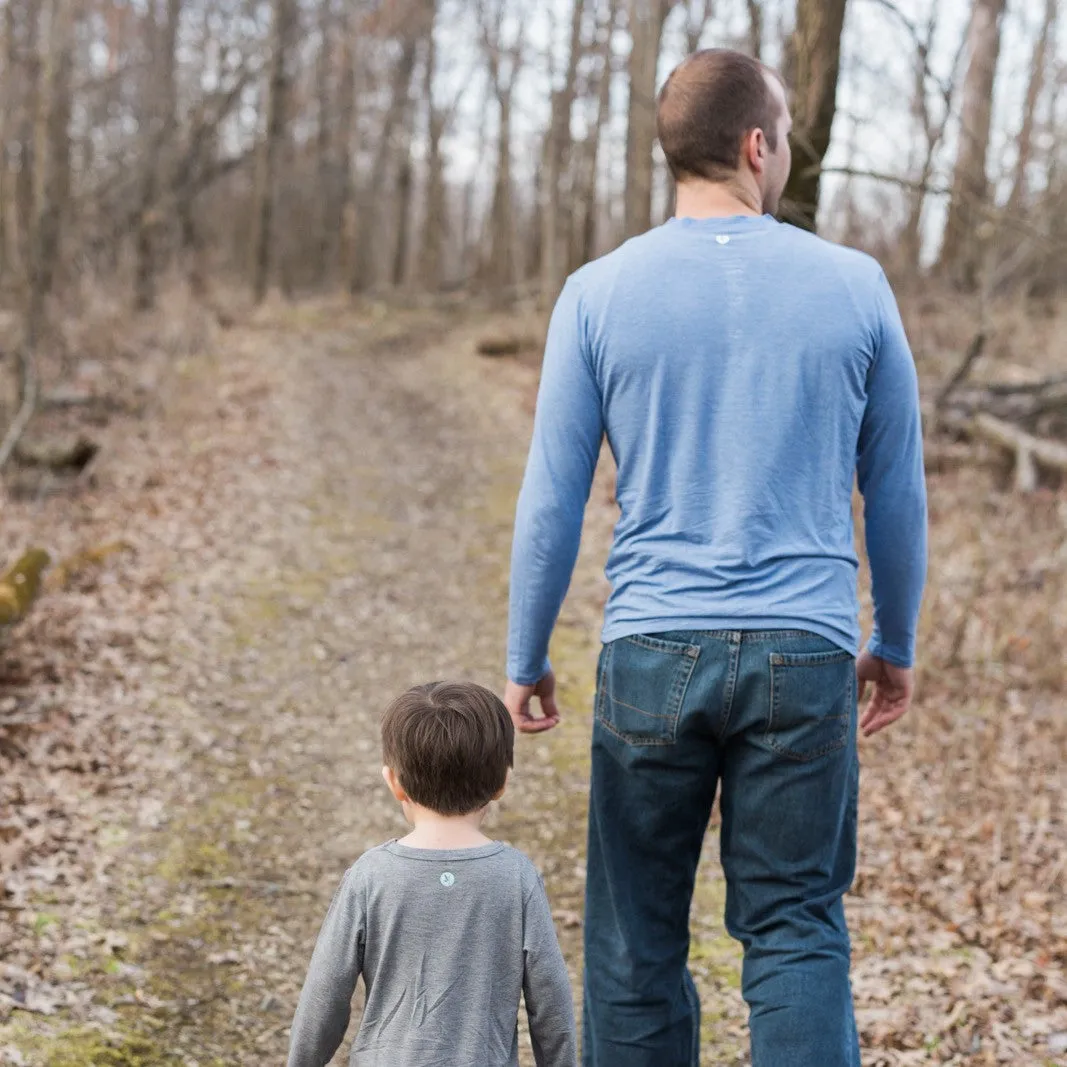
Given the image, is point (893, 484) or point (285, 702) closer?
point (893, 484)

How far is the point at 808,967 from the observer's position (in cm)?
234

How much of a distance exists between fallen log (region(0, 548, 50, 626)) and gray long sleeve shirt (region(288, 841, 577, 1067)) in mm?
4861

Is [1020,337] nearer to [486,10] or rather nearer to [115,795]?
[115,795]

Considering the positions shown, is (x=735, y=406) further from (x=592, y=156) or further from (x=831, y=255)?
(x=592, y=156)

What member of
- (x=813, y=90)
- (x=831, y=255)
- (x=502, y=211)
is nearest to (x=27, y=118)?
(x=502, y=211)

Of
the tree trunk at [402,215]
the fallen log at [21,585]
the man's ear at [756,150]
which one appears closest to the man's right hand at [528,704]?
the man's ear at [756,150]

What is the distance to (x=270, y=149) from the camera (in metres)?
21.7

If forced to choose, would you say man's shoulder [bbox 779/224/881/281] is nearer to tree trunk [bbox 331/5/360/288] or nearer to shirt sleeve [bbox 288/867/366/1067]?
shirt sleeve [bbox 288/867/366/1067]

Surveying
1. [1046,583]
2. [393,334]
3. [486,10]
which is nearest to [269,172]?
[393,334]

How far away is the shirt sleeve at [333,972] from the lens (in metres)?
2.18

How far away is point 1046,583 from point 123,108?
92.5 feet

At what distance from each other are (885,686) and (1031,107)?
555 inches

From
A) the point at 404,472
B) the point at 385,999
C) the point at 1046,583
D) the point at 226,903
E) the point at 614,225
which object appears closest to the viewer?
the point at 385,999

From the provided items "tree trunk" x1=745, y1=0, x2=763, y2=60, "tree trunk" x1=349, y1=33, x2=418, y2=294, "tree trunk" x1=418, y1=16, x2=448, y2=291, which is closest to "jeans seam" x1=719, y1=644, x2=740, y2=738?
"tree trunk" x1=745, y1=0, x2=763, y2=60
